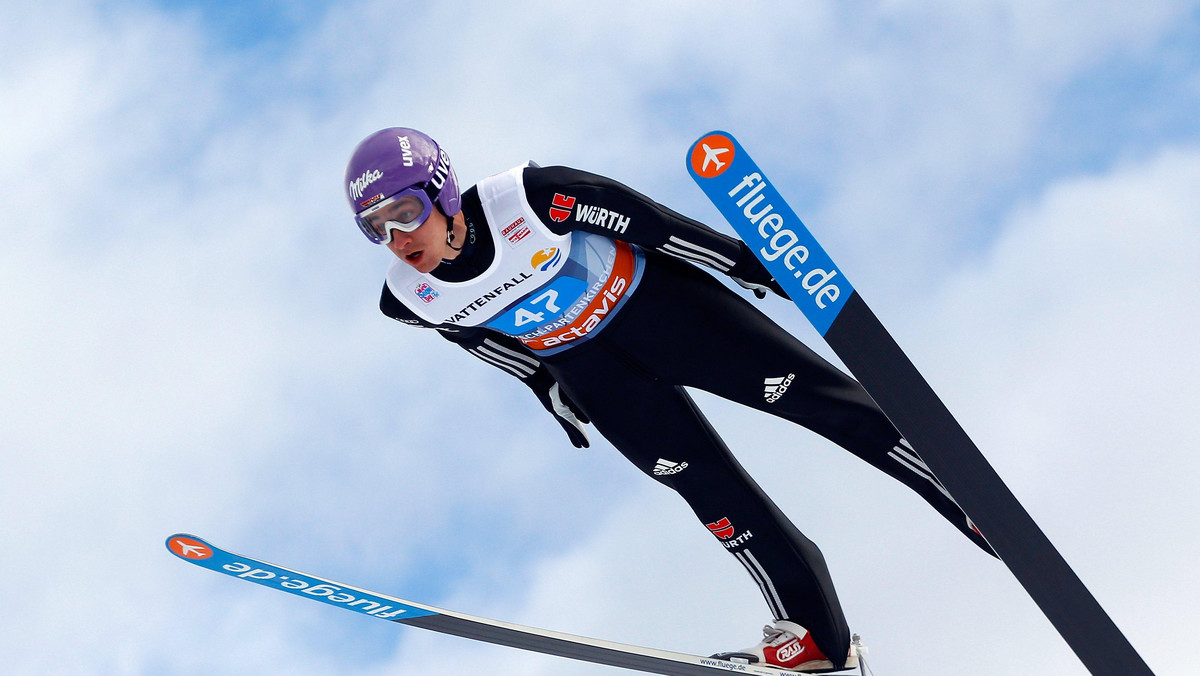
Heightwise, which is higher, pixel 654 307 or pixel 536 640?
pixel 654 307

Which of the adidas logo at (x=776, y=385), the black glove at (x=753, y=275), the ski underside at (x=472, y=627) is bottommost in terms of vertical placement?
the ski underside at (x=472, y=627)

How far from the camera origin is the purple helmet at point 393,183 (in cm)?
376

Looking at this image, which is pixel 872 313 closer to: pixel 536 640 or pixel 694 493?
pixel 694 493

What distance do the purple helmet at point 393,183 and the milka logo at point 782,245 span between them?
1007 millimetres

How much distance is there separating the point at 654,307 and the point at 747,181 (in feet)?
2.60

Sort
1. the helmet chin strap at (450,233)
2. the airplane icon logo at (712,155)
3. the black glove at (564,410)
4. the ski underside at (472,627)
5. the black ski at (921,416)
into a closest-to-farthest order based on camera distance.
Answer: the airplane icon logo at (712,155) → the black ski at (921,416) → the helmet chin strap at (450,233) → the ski underside at (472,627) → the black glove at (564,410)

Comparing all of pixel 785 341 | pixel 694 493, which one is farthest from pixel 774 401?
pixel 694 493

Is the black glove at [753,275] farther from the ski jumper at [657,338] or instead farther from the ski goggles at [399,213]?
the ski goggles at [399,213]

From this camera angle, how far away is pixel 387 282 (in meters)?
4.13

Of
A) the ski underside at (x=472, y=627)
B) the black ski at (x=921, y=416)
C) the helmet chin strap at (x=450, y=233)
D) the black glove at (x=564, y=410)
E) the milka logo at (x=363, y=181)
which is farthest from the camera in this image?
the black glove at (x=564, y=410)

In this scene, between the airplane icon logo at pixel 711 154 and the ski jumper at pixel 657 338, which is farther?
the ski jumper at pixel 657 338

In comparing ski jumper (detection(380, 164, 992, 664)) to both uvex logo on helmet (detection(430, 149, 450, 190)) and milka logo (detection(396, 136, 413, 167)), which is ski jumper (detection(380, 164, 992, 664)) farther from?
milka logo (detection(396, 136, 413, 167))

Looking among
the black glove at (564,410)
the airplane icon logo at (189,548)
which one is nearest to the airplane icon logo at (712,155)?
the black glove at (564,410)

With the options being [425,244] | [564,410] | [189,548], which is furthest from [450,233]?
[189,548]
